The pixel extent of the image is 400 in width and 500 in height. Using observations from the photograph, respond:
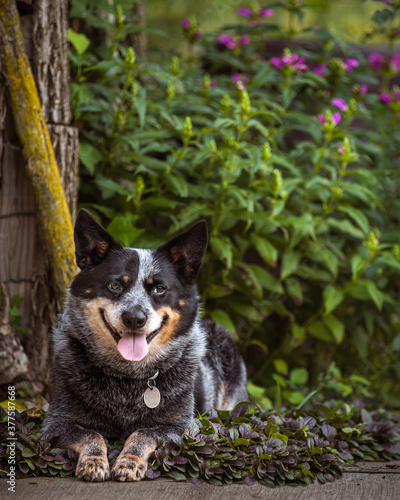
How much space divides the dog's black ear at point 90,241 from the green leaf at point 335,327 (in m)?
2.30

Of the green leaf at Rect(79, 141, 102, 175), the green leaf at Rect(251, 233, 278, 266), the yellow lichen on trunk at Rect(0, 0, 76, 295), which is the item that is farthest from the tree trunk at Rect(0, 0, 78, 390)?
the green leaf at Rect(251, 233, 278, 266)

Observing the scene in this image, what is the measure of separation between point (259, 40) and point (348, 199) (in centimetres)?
203

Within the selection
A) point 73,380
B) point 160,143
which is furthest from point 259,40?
point 73,380

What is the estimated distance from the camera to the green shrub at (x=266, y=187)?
435cm

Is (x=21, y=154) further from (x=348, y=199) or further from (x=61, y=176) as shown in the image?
(x=348, y=199)

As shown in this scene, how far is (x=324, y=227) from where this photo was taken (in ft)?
15.3

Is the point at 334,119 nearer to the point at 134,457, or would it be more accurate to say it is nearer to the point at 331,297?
the point at 331,297

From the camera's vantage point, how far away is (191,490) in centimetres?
263

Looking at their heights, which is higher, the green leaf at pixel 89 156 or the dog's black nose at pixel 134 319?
the dog's black nose at pixel 134 319

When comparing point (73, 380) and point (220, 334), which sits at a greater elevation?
point (73, 380)

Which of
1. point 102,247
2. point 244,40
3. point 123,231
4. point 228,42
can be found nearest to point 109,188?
point 123,231

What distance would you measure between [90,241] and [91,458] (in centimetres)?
105

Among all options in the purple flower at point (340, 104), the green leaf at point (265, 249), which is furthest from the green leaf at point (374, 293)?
the purple flower at point (340, 104)

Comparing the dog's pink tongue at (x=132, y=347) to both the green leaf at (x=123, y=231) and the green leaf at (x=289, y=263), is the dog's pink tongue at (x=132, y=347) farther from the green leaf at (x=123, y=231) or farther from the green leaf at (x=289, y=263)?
the green leaf at (x=289, y=263)
